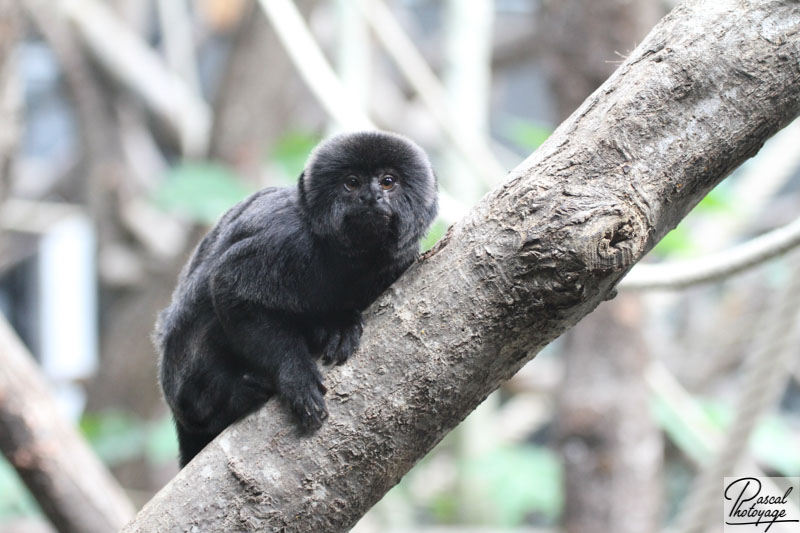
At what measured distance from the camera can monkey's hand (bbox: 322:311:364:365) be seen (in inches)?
73.5

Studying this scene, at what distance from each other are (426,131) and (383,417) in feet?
21.8

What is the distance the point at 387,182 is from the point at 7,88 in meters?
2.60

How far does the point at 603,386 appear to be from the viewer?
4.07 metres

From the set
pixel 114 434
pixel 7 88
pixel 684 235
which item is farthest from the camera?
pixel 114 434

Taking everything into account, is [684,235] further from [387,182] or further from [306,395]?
[306,395]

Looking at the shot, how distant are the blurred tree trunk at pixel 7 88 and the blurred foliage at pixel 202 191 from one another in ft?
3.78

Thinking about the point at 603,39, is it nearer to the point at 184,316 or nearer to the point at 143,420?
the point at 184,316

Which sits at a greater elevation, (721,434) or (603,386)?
(603,386)

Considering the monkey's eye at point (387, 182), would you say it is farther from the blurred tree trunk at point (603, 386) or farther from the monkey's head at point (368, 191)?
the blurred tree trunk at point (603, 386)

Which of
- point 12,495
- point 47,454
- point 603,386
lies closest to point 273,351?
point 47,454

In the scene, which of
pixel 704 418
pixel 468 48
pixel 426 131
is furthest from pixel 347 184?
pixel 426 131

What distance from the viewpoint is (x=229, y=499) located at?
1.79m

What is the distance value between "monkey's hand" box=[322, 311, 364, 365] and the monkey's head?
0.22 meters

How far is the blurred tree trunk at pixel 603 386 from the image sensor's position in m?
3.95
